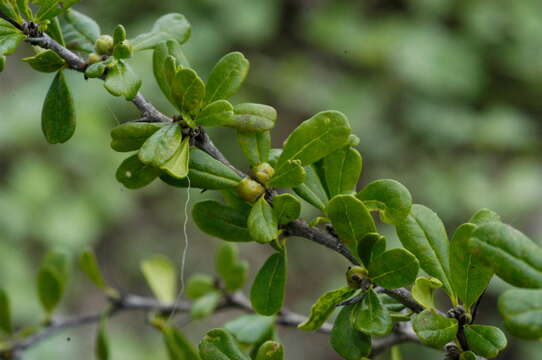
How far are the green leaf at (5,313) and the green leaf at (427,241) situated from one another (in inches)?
25.3

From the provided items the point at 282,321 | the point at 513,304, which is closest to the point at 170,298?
the point at 282,321

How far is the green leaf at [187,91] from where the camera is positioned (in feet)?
1.80

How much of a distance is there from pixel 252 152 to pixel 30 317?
2182mm

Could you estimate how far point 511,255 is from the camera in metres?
0.46

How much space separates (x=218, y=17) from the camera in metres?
3.23

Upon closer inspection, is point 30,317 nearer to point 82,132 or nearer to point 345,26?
point 82,132

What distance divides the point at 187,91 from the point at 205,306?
Answer: 17.9 inches

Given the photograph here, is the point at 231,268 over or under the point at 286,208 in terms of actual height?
under

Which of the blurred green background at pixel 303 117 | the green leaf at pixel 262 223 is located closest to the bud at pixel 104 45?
the green leaf at pixel 262 223

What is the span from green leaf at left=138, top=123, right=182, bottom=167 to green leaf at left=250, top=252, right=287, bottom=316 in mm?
174

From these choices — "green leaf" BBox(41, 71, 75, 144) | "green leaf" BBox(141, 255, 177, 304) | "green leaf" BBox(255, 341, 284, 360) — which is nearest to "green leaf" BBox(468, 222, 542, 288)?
"green leaf" BBox(255, 341, 284, 360)

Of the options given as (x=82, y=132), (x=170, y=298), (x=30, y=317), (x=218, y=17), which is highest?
(x=218, y=17)

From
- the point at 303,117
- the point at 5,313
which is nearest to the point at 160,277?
the point at 5,313

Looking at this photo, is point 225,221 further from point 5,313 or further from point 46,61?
point 5,313
